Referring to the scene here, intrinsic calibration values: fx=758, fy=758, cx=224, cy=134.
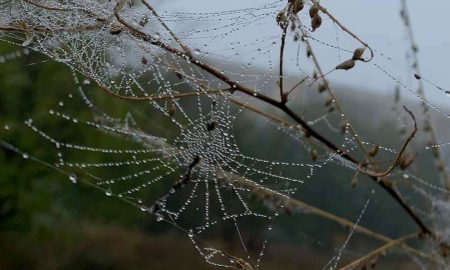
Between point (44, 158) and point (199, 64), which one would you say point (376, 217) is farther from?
point (199, 64)

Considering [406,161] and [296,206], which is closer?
[406,161]

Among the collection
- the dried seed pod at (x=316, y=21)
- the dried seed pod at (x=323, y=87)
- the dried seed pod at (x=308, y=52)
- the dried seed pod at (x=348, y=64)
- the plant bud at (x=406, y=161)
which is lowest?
the plant bud at (x=406, y=161)

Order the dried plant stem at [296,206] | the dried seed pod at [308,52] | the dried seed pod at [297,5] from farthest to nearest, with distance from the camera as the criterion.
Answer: the dried plant stem at [296,206], the dried seed pod at [308,52], the dried seed pod at [297,5]

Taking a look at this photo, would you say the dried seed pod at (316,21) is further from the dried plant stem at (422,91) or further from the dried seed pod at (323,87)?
the dried plant stem at (422,91)

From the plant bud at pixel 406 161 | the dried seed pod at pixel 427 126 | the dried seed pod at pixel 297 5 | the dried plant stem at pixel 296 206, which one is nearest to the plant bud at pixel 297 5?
the dried seed pod at pixel 297 5

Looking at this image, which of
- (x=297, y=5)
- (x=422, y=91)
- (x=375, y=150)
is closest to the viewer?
(x=297, y=5)

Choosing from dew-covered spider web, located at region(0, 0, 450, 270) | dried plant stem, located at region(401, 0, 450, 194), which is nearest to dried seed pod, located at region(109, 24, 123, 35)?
dew-covered spider web, located at region(0, 0, 450, 270)

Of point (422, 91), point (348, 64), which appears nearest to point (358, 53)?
point (348, 64)

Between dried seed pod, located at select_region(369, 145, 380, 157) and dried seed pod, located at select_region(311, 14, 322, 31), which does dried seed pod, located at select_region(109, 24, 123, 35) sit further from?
dried seed pod, located at select_region(369, 145, 380, 157)

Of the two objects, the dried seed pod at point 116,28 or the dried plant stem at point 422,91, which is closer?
the dried seed pod at point 116,28

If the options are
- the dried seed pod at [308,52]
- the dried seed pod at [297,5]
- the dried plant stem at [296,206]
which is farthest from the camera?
the dried plant stem at [296,206]

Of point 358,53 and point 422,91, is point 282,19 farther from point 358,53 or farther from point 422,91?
point 422,91

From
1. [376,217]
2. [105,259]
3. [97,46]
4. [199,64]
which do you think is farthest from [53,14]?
[105,259]
